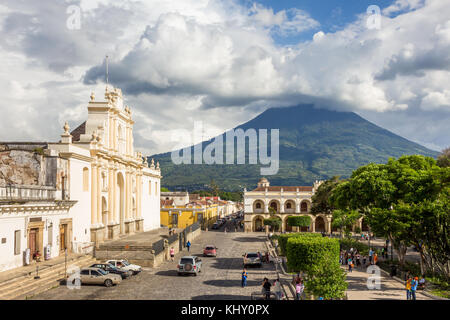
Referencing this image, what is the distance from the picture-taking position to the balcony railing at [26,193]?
69.2 ft

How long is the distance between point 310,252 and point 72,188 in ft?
59.7

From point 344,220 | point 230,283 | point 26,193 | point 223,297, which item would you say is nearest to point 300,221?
point 344,220

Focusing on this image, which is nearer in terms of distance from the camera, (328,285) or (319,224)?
(328,285)

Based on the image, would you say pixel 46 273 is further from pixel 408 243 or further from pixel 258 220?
pixel 258 220

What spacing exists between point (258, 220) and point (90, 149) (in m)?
41.4

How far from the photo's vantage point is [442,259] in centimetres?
2475

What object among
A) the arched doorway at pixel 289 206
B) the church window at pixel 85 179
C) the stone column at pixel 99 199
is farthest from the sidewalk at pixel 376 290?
the arched doorway at pixel 289 206

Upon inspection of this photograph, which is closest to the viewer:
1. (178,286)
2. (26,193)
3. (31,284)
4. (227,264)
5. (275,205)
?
(31,284)

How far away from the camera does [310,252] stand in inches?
846

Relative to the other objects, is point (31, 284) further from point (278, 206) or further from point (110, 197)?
point (278, 206)

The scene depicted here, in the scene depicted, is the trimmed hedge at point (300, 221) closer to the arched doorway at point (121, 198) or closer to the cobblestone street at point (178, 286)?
the arched doorway at point (121, 198)

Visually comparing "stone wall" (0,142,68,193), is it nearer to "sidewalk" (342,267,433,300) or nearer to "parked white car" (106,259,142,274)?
"parked white car" (106,259,142,274)

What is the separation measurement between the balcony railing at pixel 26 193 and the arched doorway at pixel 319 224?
52.5 meters

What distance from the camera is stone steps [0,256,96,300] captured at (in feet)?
59.2
